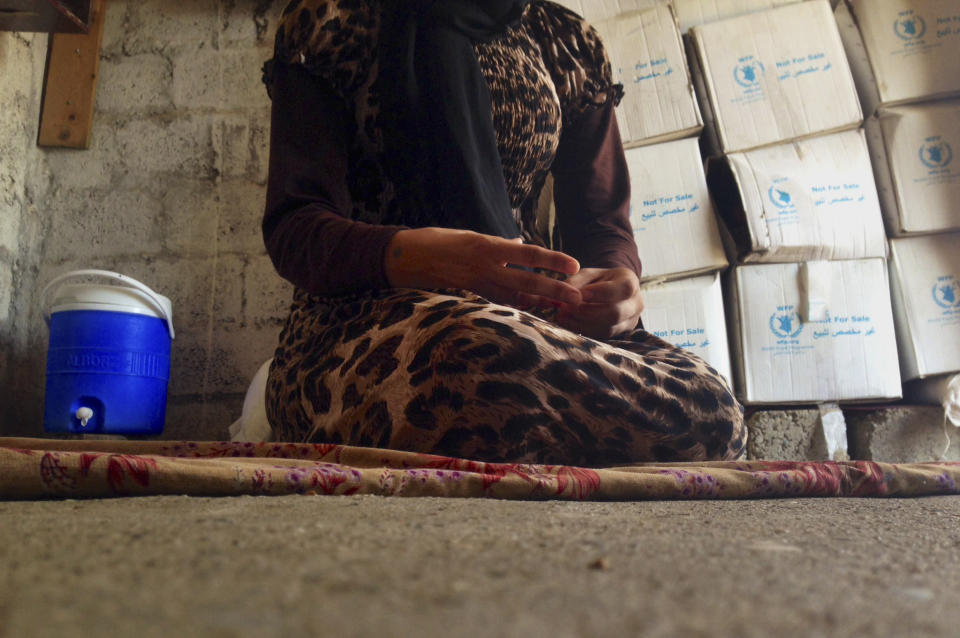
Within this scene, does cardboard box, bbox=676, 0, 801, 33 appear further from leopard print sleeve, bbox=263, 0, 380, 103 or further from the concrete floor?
the concrete floor

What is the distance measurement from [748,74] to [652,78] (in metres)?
0.24

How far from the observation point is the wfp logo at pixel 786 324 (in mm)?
1610

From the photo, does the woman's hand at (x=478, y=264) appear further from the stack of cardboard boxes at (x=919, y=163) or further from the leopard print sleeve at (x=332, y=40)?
the stack of cardboard boxes at (x=919, y=163)

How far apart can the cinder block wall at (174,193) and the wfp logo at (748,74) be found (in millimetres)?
1300

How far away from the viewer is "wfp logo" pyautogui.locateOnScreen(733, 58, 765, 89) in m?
1.68

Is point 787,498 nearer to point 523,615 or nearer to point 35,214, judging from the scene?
point 523,615

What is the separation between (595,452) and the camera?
74cm

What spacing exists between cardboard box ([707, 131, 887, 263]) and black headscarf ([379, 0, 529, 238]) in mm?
857

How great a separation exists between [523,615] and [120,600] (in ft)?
0.39

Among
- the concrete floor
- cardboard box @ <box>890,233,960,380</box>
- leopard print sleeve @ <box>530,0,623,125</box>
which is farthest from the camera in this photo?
cardboard box @ <box>890,233,960,380</box>

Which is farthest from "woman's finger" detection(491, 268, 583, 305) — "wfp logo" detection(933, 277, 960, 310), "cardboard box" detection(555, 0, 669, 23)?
"wfp logo" detection(933, 277, 960, 310)

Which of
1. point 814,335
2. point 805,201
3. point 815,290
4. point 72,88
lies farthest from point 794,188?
point 72,88

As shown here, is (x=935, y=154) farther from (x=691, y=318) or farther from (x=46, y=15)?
(x=46, y=15)

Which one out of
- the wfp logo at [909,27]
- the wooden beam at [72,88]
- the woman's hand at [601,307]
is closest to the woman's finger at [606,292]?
the woman's hand at [601,307]
